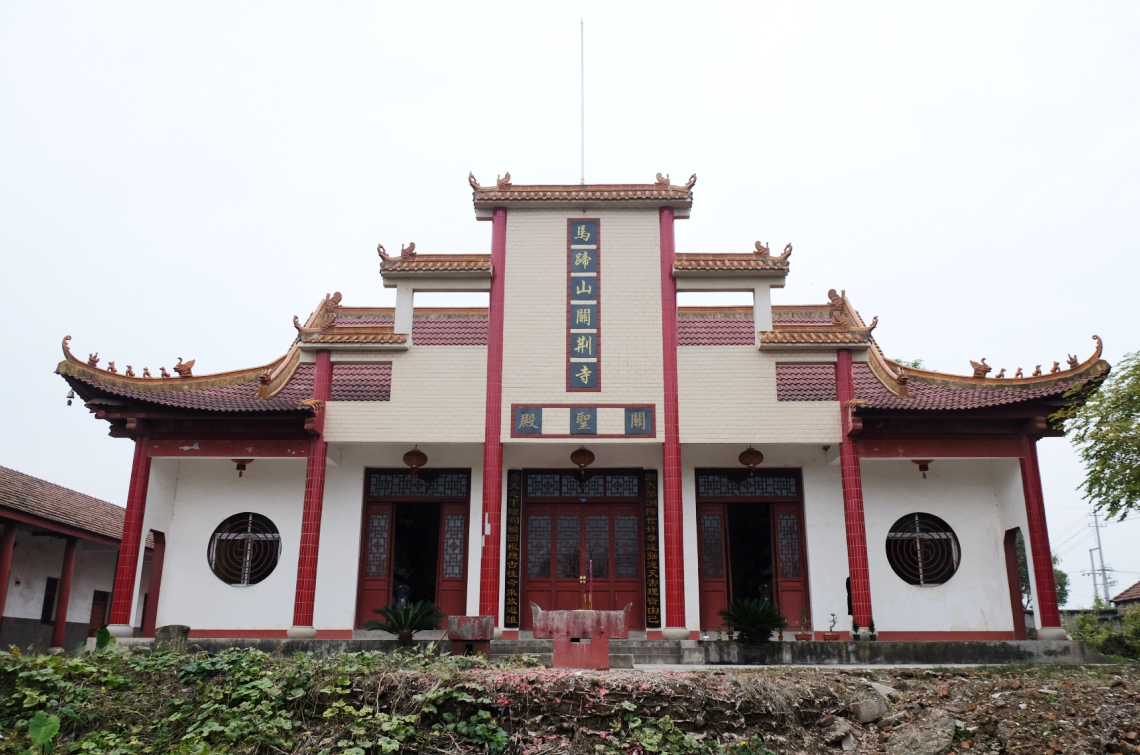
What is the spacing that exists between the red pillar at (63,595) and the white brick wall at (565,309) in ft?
31.5

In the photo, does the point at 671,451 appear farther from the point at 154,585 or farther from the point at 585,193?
the point at 154,585

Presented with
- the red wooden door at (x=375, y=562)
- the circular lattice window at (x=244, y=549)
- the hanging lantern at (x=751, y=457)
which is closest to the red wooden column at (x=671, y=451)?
the hanging lantern at (x=751, y=457)

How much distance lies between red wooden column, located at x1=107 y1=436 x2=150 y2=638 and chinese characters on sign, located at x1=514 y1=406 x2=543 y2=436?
5779 millimetres

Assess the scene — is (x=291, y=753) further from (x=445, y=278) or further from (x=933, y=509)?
(x=933, y=509)

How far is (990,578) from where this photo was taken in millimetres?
14336

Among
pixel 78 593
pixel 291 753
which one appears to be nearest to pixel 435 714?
pixel 291 753

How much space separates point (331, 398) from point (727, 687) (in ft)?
26.8

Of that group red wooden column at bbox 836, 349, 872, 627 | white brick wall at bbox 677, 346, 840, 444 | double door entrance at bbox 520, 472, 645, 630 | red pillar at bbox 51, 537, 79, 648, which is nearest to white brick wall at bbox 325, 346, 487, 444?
double door entrance at bbox 520, 472, 645, 630

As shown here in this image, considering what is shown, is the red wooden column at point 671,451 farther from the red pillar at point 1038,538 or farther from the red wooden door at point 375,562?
the red pillar at point 1038,538

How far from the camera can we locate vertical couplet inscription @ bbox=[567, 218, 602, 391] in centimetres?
1429

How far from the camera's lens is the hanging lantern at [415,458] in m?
15.0

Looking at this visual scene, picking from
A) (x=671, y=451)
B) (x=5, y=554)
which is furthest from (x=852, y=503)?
(x=5, y=554)

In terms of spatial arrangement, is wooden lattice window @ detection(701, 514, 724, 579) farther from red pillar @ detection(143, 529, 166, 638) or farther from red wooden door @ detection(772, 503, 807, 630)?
red pillar @ detection(143, 529, 166, 638)

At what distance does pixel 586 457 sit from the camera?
1478 centimetres
